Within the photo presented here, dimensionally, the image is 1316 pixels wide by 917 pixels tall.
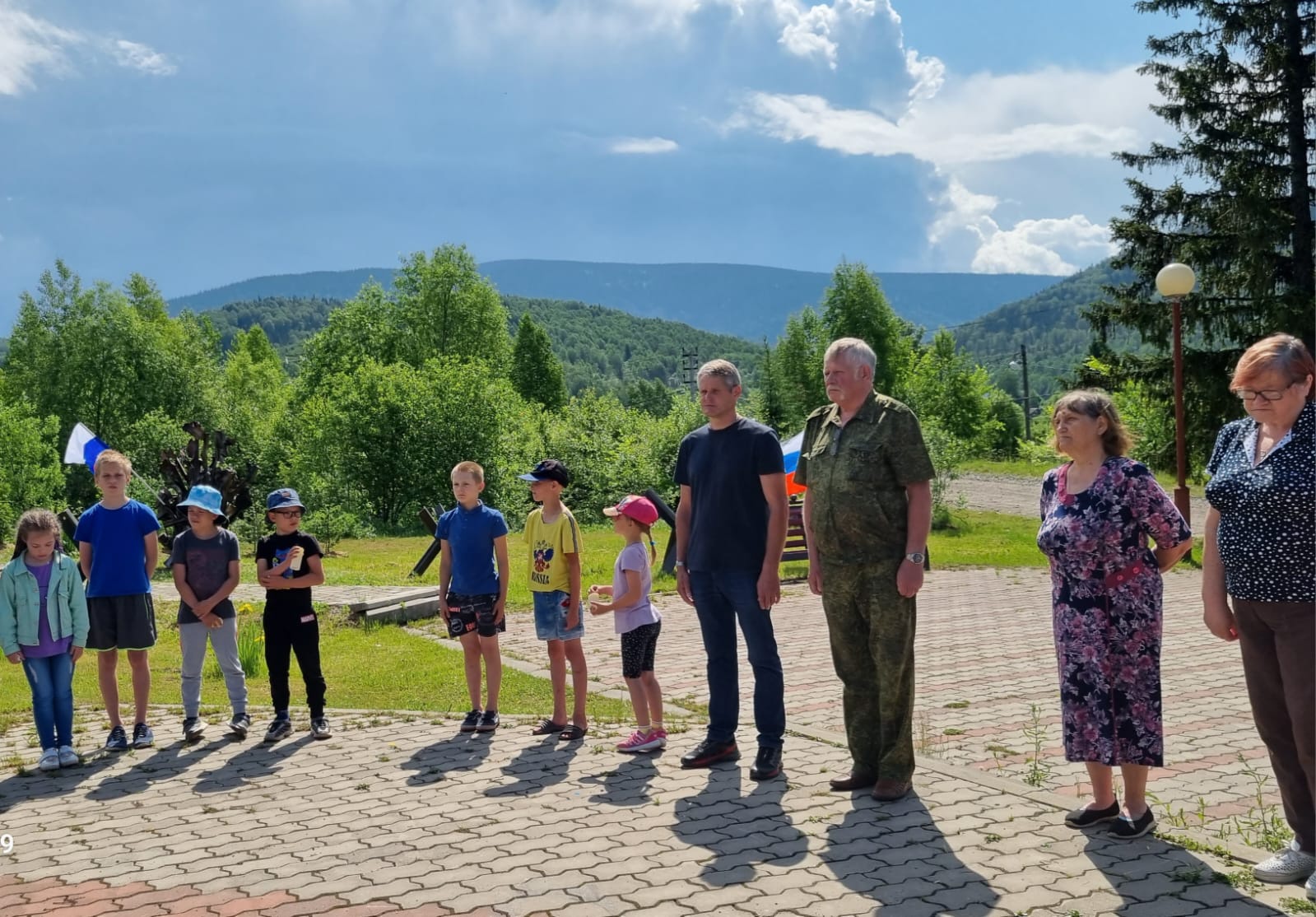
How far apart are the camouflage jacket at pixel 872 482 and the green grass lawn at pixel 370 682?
2.84m

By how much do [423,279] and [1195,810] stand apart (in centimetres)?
5537

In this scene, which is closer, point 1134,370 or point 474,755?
point 474,755

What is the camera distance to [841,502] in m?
5.54

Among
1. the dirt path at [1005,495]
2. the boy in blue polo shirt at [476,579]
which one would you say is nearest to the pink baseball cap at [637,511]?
the boy in blue polo shirt at [476,579]

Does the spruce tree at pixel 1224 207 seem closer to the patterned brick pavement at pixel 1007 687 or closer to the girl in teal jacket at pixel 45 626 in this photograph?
the patterned brick pavement at pixel 1007 687

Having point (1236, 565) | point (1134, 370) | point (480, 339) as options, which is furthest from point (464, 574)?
point (480, 339)

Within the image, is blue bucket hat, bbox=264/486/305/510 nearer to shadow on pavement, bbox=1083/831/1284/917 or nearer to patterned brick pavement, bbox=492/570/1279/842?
patterned brick pavement, bbox=492/570/1279/842

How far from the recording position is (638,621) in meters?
6.73

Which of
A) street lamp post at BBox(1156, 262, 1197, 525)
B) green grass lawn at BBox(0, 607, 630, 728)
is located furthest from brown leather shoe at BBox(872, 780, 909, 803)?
street lamp post at BBox(1156, 262, 1197, 525)

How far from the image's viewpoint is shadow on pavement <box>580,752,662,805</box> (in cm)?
582

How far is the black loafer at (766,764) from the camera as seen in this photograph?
6066 millimetres

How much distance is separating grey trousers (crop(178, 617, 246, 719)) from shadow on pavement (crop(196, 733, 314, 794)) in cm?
30

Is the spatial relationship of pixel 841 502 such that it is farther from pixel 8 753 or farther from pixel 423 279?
pixel 423 279

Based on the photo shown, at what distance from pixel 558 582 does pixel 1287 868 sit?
4.10 metres
